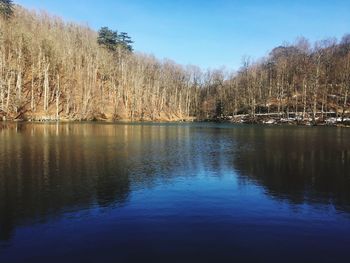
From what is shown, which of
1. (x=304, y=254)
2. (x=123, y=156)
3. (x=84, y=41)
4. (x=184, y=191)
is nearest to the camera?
(x=304, y=254)

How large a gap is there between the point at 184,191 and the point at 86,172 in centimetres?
803

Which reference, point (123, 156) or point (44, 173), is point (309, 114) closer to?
point (123, 156)

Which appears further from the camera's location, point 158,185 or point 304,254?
point 158,185

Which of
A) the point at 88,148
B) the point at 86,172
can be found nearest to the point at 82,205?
the point at 86,172

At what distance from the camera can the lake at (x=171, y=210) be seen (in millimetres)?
12656

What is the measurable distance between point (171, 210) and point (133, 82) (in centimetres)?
14784

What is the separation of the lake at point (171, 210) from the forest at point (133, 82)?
83421 millimetres

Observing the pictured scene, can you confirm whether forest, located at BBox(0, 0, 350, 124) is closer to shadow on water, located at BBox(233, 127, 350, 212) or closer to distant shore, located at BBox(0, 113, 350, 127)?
distant shore, located at BBox(0, 113, 350, 127)

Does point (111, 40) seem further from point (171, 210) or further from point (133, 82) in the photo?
point (171, 210)

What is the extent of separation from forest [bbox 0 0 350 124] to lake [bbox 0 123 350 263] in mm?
83421

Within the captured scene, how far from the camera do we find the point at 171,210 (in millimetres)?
Answer: 17703

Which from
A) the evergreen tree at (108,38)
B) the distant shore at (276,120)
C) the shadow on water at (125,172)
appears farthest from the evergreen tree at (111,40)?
the shadow on water at (125,172)

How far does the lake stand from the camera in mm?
12656

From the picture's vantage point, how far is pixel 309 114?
11825 centimetres
